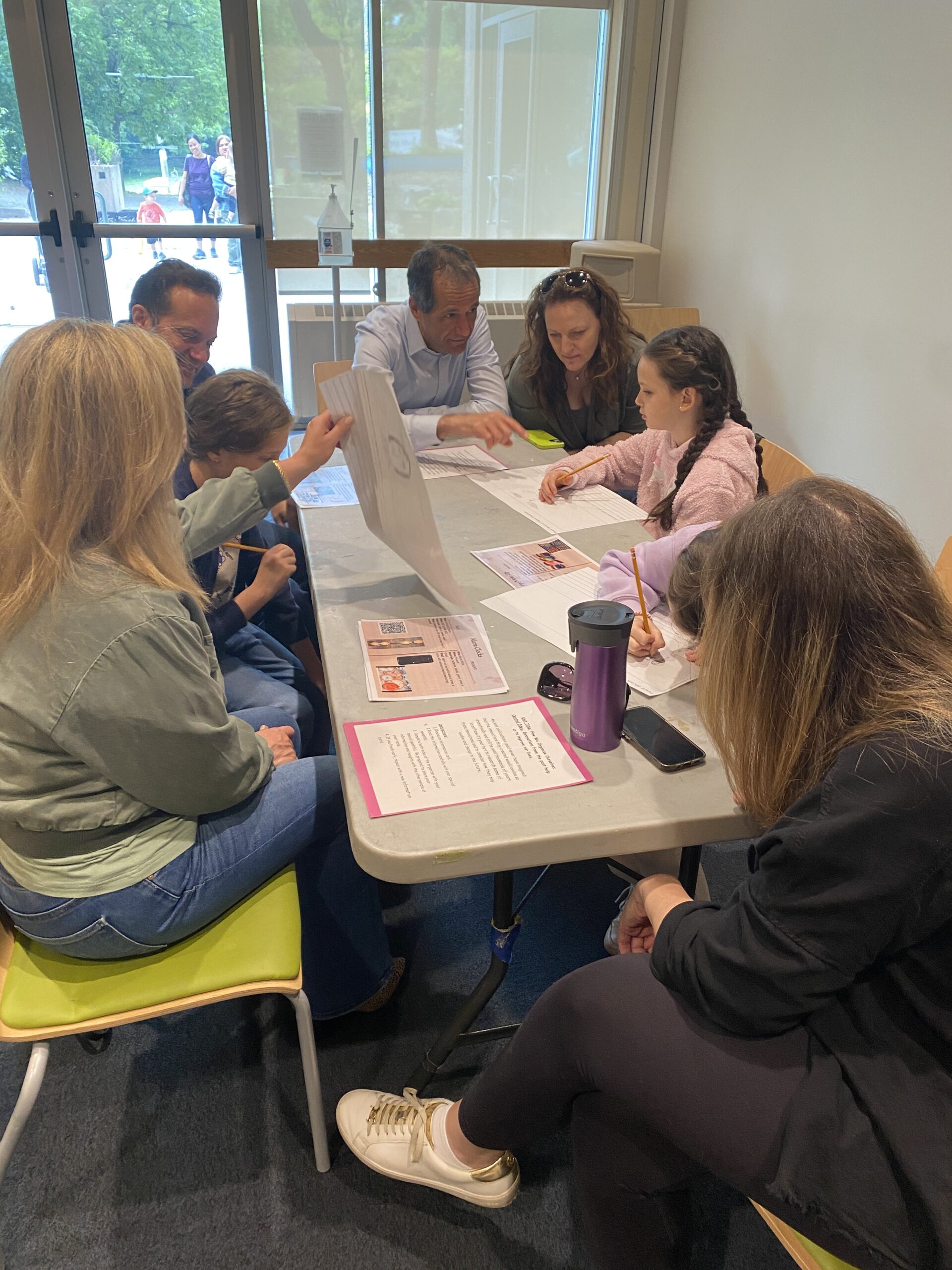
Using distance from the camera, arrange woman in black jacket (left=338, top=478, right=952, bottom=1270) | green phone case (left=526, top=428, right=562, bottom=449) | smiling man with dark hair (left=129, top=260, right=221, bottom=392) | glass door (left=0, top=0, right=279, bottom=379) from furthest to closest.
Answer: glass door (left=0, top=0, right=279, bottom=379)
green phone case (left=526, top=428, right=562, bottom=449)
smiling man with dark hair (left=129, top=260, right=221, bottom=392)
woman in black jacket (left=338, top=478, right=952, bottom=1270)

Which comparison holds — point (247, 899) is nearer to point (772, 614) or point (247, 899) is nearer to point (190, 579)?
point (190, 579)

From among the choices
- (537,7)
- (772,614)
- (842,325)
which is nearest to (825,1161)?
(772,614)

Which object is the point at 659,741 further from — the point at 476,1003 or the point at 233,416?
the point at 233,416

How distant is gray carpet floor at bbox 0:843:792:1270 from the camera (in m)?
1.17

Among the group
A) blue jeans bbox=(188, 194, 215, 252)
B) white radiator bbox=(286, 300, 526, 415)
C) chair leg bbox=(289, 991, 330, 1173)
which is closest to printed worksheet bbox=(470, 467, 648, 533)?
chair leg bbox=(289, 991, 330, 1173)

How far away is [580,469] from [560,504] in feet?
0.40

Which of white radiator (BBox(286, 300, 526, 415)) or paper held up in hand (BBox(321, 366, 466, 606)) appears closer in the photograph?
paper held up in hand (BBox(321, 366, 466, 606))

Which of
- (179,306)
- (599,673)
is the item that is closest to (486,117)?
(179,306)

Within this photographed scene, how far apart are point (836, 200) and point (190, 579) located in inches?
116

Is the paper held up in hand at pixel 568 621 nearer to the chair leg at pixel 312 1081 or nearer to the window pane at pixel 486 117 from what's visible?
the chair leg at pixel 312 1081

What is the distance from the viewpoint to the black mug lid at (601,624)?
975mm

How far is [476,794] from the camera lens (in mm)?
990

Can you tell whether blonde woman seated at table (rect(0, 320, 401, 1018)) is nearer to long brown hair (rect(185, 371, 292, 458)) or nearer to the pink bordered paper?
the pink bordered paper

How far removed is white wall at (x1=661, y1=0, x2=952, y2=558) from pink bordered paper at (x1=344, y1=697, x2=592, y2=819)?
193 cm
